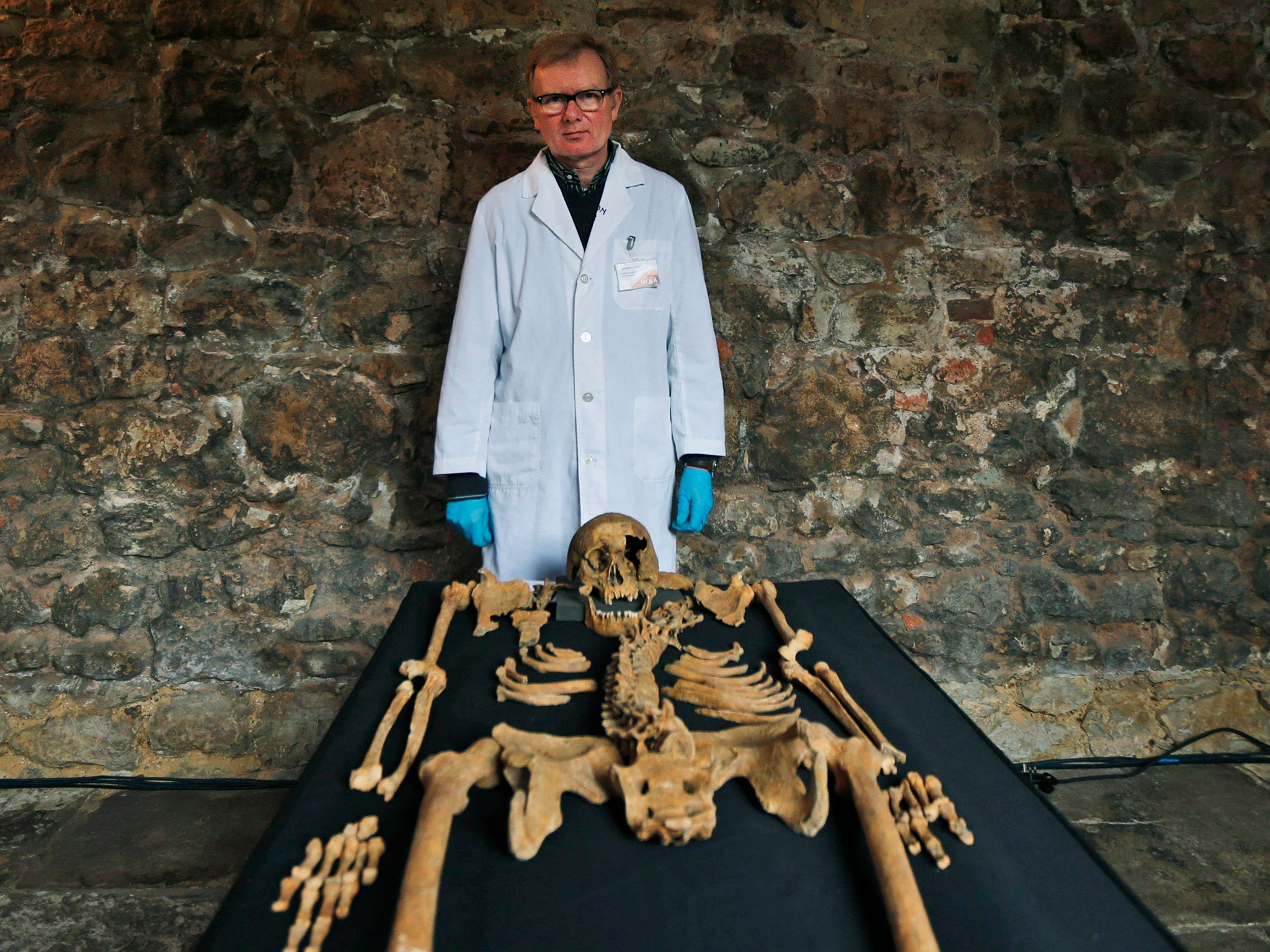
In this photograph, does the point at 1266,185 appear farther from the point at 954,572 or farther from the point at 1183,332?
the point at 954,572

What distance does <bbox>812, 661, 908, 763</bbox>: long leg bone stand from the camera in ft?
5.00

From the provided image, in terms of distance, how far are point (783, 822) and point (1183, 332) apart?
Result: 8.78 ft

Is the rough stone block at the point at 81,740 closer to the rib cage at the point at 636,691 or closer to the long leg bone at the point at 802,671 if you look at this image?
the rib cage at the point at 636,691

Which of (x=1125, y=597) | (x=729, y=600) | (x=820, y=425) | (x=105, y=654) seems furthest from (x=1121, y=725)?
(x=105, y=654)

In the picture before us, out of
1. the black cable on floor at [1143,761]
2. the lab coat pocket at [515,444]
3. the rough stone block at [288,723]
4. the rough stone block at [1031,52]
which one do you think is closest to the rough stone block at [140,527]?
the rough stone block at [288,723]

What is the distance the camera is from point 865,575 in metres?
3.23

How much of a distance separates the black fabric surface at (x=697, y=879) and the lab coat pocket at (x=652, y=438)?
114cm

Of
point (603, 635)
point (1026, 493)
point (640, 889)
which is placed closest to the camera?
point (640, 889)

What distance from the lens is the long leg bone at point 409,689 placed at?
1.41 m

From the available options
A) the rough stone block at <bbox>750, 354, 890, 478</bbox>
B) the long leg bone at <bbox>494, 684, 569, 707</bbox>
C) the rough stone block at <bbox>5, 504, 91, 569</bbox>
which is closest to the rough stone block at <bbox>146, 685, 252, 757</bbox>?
the rough stone block at <bbox>5, 504, 91, 569</bbox>

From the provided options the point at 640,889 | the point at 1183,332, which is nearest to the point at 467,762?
the point at 640,889

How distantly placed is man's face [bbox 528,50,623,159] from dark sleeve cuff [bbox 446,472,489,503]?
946 mm

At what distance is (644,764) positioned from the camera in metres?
1.36

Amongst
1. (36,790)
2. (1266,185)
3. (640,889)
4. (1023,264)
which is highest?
→ (1266,185)
